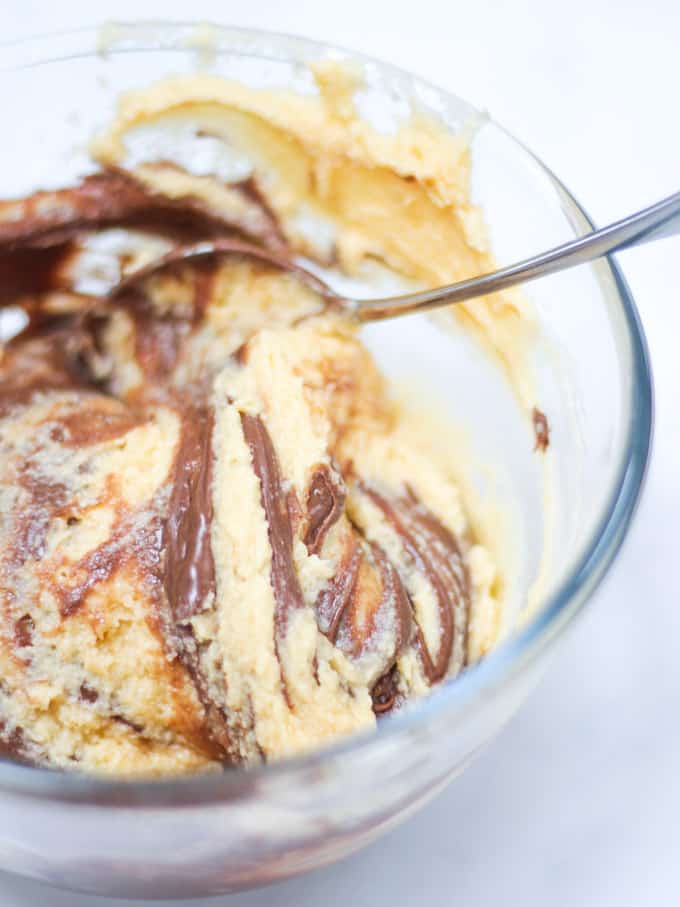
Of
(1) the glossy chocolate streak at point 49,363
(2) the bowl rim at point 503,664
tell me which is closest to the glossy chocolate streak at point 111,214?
(1) the glossy chocolate streak at point 49,363

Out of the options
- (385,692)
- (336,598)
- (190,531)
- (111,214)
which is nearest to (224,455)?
(190,531)

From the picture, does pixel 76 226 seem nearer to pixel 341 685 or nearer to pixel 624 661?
pixel 341 685

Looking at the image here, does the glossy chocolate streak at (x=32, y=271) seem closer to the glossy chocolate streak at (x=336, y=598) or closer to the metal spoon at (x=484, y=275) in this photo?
the metal spoon at (x=484, y=275)

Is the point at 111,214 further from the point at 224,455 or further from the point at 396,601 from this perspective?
the point at 396,601

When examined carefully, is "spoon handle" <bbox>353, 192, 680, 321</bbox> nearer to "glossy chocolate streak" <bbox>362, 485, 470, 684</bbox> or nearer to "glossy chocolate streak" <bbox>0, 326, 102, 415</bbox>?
"glossy chocolate streak" <bbox>362, 485, 470, 684</bbox>

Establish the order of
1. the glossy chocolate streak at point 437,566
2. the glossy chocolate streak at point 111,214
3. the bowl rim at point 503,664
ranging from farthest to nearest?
1. the glossy chocolate streak at point 111,214
2. the glossy chocolate streak at point 437,566
3. the bowl rim at point 503,664
